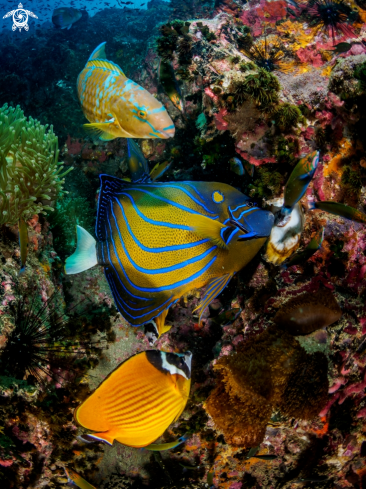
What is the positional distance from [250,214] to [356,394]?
2686 millimetres

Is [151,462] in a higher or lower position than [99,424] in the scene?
lower

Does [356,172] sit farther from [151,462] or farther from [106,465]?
[106,465]

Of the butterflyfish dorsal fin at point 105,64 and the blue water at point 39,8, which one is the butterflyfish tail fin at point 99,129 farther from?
the blue water at point 39,8

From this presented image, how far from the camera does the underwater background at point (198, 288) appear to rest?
5.75ft

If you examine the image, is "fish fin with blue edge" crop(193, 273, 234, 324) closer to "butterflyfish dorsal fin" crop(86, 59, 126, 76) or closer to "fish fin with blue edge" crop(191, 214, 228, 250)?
"fish fin with blue edge" crop(191, 214, 228, 250)

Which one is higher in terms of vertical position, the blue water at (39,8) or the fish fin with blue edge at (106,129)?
the blue water at (39,8)

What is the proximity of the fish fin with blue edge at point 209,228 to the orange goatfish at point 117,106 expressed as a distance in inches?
48.3

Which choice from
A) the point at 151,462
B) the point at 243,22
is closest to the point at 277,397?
the point at 151,462

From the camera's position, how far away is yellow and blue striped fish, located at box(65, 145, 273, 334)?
66.3 inches

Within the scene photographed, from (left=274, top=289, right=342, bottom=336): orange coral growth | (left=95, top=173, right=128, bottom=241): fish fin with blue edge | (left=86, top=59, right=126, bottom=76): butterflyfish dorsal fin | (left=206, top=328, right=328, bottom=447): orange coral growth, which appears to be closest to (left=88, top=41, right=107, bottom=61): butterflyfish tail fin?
(left=86, top=59, right=126, bottom=76): butterflyfish dorsal fin

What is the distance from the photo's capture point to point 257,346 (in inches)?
103

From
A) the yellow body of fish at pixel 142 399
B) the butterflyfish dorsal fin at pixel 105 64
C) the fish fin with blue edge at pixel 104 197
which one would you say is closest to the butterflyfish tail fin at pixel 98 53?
the butterflyfish dorsal fin at pixel 105 64

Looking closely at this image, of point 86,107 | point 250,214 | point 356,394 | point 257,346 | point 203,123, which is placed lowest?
point 356,394

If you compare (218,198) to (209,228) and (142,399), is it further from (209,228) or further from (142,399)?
(142,399)
